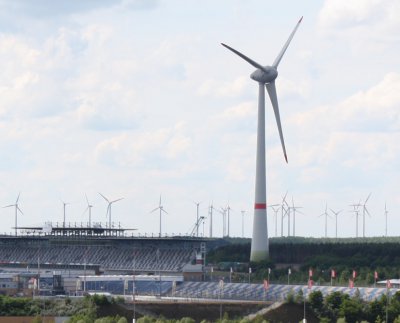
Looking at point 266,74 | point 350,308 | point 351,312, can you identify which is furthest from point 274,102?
point 351,312

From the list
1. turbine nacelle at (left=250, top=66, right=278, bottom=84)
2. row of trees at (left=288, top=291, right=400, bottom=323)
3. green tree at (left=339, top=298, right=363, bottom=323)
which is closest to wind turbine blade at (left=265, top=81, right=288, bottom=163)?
turbine nacelle at (left=250, top=66, right=278, bottom=84)

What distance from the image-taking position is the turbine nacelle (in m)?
197

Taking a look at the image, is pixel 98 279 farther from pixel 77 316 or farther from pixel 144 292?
pixel 77 316

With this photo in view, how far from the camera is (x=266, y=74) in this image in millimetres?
197000

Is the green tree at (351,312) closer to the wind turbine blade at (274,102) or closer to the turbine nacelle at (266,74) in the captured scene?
the wind turbine blade at (274,102)

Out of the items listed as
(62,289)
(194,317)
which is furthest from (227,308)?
(62,289)

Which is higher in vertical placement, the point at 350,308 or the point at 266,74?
the point at 266,74

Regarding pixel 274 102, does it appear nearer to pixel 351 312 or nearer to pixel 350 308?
pixel 350 308

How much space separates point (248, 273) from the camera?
195500 mm

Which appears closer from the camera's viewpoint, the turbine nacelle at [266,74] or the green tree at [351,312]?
the green tree at [351,312]

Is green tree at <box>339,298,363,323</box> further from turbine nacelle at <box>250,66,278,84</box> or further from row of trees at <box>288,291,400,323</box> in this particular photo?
turbine nacelle at <box>250,66,278,84</box>

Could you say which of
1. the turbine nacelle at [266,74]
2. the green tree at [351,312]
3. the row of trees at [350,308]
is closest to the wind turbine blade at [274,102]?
the turbine nacelle at [266,74]

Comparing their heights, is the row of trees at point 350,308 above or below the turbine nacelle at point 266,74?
below

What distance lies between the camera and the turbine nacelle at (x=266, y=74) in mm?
196750
